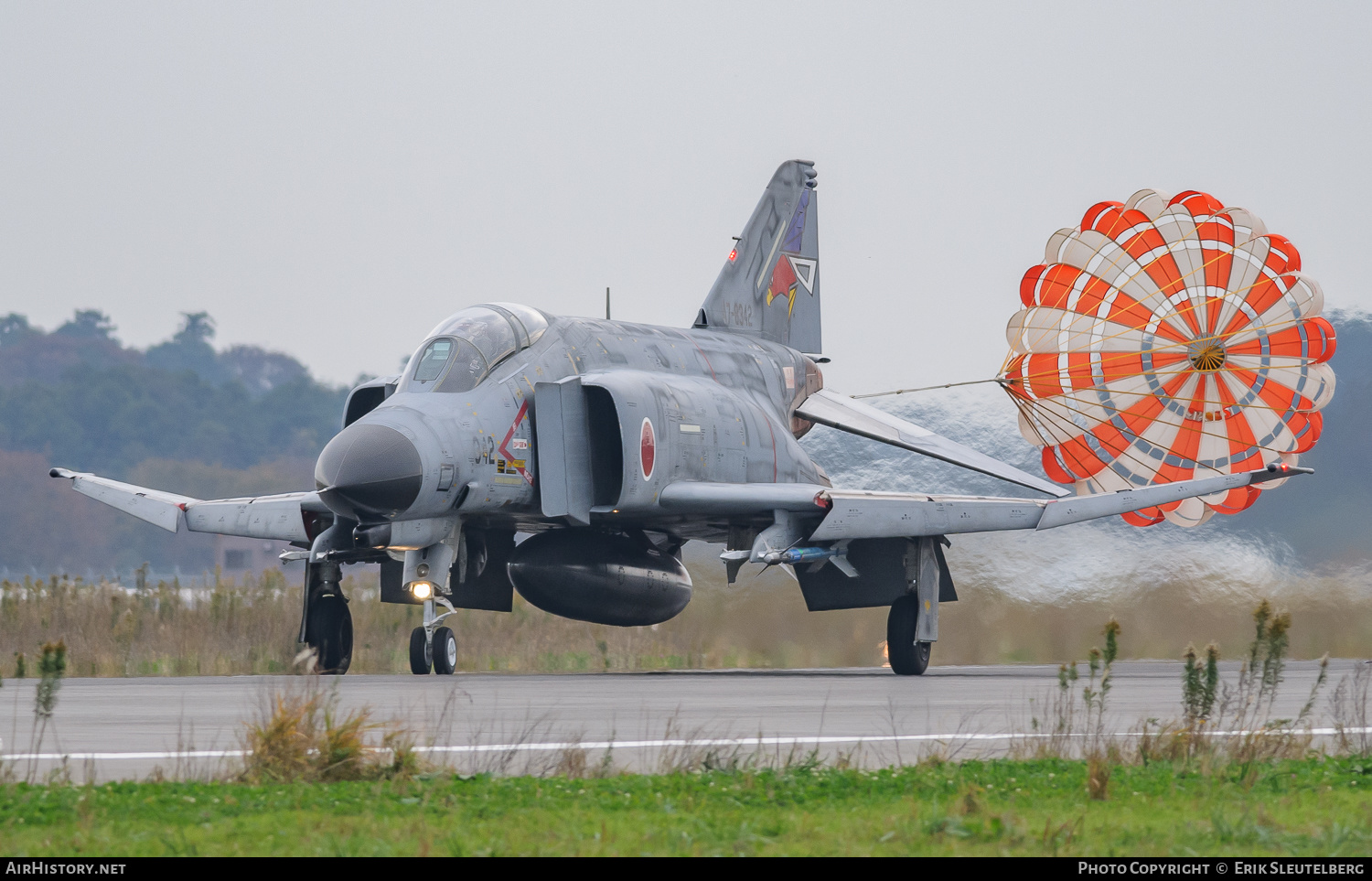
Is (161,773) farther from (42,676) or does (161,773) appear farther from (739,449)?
(739,449)

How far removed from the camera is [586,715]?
35.1 ft

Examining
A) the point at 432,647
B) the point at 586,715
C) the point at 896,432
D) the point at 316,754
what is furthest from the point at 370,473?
the point at 896,432

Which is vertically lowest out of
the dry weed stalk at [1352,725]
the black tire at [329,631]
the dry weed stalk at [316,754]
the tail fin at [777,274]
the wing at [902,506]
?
the dry weed stalk at [1352,725]

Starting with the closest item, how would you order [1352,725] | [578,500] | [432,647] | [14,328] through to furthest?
[1352,725] → [432,647] → [578,500] → [14,328]

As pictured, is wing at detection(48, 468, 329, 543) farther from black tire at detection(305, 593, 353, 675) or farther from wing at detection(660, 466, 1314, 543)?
wing at detection(660, 466, 1314, 543)

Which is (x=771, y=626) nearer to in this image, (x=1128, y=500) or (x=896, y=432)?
(x=896, y=432)

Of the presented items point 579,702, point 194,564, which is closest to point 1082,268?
point 579,702

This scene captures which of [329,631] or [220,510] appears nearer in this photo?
[329,631]

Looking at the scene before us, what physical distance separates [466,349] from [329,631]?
2.90m

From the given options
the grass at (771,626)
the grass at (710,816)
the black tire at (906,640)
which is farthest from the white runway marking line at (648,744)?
the grass at (771,626)

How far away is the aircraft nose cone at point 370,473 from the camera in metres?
14.3

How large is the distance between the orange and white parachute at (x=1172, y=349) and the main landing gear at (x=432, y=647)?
23.6 feet

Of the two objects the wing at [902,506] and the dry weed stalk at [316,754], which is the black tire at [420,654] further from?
the dry weed stalk at [316,754]

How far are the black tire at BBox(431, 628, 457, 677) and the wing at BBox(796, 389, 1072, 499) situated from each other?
6763mm
